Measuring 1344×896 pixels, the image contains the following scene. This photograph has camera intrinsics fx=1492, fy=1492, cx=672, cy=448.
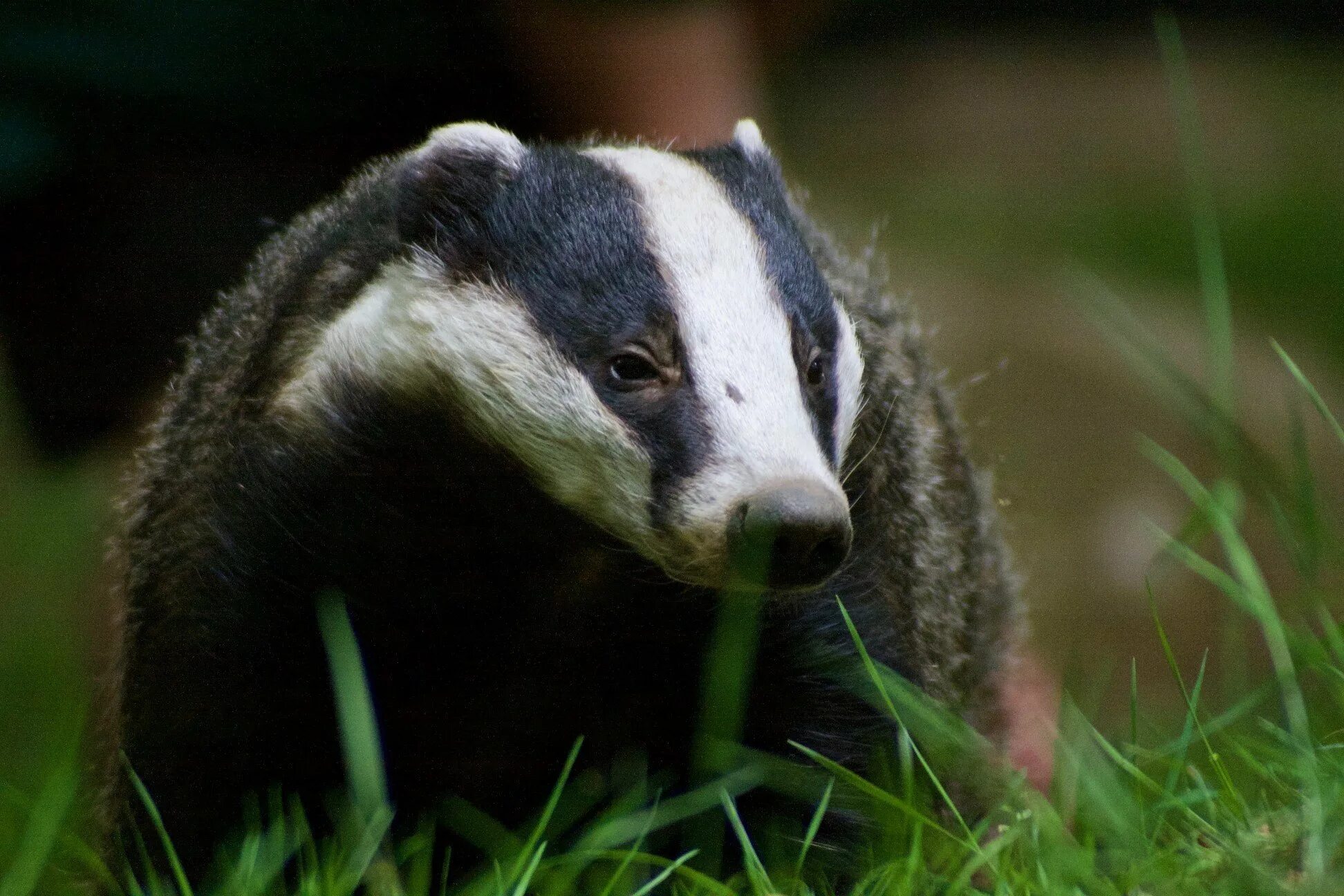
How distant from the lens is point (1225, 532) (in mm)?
1491

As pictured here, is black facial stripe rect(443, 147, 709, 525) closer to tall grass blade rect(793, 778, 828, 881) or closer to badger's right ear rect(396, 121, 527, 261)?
badger's right ear rect(396, 121, 527, 261)

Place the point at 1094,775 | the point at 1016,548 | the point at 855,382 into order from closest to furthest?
1. the point at 1094,775
2. the point at 855,382
3. the point at 1016,548

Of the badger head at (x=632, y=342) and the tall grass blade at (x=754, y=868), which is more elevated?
the badger head at (x=632, y=342)

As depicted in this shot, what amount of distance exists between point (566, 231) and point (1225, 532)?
77 cm

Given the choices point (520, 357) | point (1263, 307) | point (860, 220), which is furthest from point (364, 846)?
point (1263, 307)

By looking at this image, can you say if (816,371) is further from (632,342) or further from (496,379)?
(496,379)

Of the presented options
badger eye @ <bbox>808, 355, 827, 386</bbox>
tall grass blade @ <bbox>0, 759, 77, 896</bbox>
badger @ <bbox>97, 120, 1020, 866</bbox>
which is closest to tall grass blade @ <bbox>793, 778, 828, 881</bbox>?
badger @ <bbox>97, 120, 1020, 866</bbox>

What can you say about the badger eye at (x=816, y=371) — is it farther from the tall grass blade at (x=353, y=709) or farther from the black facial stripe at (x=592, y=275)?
the tall grass blade at (x=353, y=709)

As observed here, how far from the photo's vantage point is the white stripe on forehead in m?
1.46

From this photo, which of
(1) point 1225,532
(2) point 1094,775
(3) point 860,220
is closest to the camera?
(2) point 1094,775

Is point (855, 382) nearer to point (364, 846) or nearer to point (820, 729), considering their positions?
point (820, 729)

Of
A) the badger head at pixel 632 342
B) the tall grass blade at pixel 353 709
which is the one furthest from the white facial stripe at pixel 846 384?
the tall grass blade at pixel 353 709

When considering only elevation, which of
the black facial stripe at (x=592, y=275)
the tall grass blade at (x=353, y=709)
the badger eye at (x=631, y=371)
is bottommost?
the tall grass blade at (x=353, y=709)

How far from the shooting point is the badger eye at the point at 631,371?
5.14ft
